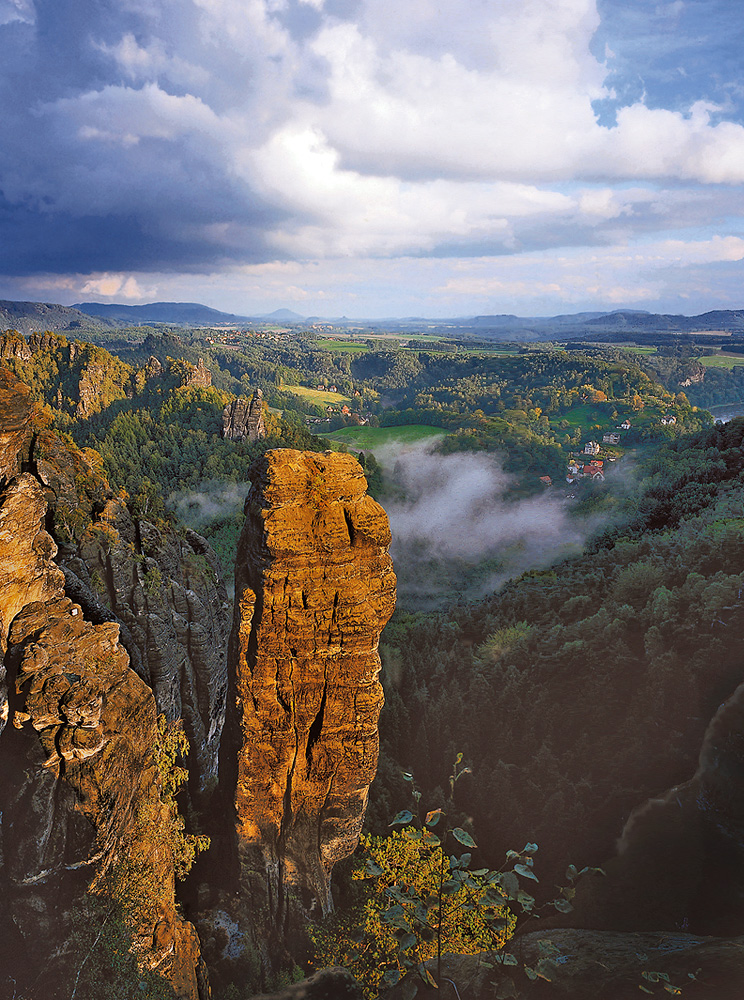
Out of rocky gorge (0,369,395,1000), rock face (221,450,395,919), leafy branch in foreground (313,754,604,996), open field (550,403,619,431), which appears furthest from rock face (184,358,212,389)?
leafy branch in foreground (313,754,604,996)

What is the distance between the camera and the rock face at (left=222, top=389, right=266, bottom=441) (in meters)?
97.1

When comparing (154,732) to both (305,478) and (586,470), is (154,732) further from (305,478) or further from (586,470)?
(586,470)

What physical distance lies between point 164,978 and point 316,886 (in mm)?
4535

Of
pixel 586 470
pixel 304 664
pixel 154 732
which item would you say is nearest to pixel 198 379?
pixel 586 470

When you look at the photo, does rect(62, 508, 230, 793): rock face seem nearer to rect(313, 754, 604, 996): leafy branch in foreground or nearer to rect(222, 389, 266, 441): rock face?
rect(313, 754, 604, 996): leafy branch in foreground

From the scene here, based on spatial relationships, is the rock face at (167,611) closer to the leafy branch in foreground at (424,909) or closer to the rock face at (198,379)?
the leafy branch in foreground at (424,909)

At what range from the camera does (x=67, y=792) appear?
1135cm

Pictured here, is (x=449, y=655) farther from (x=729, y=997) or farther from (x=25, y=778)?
(x=25, y=778)

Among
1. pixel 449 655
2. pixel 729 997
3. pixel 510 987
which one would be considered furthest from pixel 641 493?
pixel 510 987

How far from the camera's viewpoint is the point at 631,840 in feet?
61.0

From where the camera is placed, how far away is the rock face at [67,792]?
35.6 ft

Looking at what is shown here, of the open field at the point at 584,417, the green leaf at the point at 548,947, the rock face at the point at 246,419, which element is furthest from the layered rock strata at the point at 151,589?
the open field at the point at 584,417

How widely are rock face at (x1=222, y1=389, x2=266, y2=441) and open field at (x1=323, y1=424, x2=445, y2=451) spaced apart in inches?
1355

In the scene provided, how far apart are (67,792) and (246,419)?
297 feet
